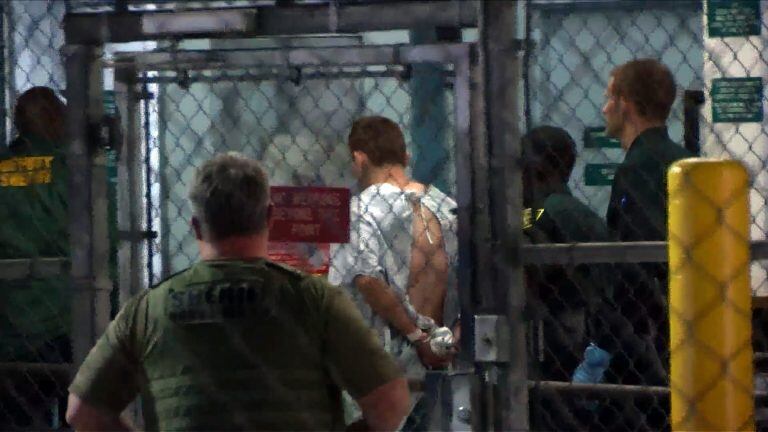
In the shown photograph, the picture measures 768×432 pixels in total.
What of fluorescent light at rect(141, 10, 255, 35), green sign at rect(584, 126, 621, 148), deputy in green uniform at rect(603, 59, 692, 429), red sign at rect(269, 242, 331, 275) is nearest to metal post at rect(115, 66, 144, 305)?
fluorescent light at rect(141, 10, 255, 35)

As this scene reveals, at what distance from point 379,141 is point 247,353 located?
5.65ft

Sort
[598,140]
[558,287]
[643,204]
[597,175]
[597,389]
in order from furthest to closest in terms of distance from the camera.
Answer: [598,140]
[597,175]
[558,287]
[643,204]
[597,389]

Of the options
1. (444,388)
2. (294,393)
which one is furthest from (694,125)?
(294,393)

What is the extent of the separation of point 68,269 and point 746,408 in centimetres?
186

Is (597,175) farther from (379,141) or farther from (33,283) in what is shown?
(33,283)

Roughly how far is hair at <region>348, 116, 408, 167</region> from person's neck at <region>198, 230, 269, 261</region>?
154cm

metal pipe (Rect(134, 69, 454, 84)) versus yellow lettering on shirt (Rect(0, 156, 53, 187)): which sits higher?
metal pipe (Rect(134, 69, 454, 84))

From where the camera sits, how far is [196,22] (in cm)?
347

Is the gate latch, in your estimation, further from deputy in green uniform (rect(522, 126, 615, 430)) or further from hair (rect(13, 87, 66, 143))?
hair (rect(13, 87, 66, 143))

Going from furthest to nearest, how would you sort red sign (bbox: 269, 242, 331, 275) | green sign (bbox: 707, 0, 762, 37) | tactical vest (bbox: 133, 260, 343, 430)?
green sign (bbox: 707, 0, 762, 37)
red sign (bbox: 269, 242, 331, 275)
tactical vest (bbox: 133, 260, 343, 430)

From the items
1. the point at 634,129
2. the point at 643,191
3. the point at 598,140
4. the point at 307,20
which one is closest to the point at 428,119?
the point at 598,140

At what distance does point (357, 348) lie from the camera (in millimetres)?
2797

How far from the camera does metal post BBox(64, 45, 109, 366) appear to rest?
11.7 feet

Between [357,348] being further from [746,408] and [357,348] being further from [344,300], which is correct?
[746,408]
